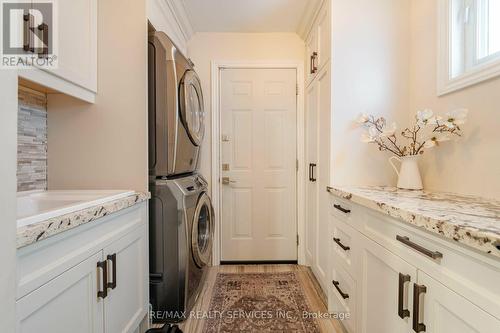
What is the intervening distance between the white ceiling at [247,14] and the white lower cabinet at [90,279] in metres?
1.84

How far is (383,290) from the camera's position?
3.81ft

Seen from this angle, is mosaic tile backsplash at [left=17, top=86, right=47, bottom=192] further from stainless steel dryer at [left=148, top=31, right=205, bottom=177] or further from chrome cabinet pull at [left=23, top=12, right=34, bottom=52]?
stainless steel dryer at [left=148, top=31, right=205, bottom=177]

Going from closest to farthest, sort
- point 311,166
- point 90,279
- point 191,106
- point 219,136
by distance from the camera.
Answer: point 90,279 → point 191,106 → point 311,166 → point 219,136

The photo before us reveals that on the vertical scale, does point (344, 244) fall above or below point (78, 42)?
below

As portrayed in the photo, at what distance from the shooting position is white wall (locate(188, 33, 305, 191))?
2.77m

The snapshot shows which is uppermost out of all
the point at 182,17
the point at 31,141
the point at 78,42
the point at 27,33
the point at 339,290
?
the point at 182,17

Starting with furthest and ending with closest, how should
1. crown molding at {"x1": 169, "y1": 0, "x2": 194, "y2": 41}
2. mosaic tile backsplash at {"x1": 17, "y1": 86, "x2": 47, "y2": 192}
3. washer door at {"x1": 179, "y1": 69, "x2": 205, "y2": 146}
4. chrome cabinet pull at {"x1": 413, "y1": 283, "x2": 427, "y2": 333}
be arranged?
crown molding at {"x1": 169, "y1": 0, "x2": 194, "y2": 41}
washer door at {"x1": 179, "y1": 69, "x2": 205, "y2": 146}
mosaic tile backsplash at {"x1": 17, "y1": 86, "x2": 47, "y2": 192}
chrome cabinet pull at {"x1": 413, "y1": 283, "x2": 427, "y2": 333}

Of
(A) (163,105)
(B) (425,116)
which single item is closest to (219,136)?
(A) (163,105)

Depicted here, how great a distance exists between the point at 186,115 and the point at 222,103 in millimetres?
1016

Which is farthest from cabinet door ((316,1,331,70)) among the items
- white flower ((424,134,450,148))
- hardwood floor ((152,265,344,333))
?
hardwood floor ((152,265,344,333))

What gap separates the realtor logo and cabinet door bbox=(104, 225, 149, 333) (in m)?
0.88

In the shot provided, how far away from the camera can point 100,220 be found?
1131 mm

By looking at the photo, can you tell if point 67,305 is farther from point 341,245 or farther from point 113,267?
point 341,245

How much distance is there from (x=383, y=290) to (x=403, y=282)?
207 mm
